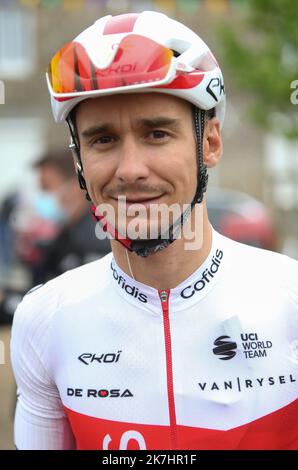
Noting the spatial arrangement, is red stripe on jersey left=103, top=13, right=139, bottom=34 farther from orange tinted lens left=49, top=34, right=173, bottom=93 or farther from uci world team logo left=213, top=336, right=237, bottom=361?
Answer: uci world team logo left=213, top=336, right=237, bottom=361

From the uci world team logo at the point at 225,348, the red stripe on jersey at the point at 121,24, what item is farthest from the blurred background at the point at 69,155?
the uci world team logo at the point at 225,348

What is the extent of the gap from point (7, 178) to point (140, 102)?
26.2m

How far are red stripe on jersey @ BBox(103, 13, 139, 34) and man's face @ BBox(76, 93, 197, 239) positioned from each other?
0.23m

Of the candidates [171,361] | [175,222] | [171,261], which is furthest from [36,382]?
[175,222]

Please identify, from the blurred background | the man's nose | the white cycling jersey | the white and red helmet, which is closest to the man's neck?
the white cycling jersey

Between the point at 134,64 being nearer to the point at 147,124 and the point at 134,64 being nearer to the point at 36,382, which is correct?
the point at 147,124

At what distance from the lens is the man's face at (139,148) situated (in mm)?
2527

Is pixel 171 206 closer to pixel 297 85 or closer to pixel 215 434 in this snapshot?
pixel 215 434

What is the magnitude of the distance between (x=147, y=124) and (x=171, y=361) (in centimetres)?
77

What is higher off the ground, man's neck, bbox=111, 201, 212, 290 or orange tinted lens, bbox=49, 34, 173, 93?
orange tinted lens, bbox=49, 34, 173, 93

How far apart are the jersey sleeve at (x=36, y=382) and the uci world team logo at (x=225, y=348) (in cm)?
57

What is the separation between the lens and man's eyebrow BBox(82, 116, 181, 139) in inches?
99.7

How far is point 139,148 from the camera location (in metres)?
2.53

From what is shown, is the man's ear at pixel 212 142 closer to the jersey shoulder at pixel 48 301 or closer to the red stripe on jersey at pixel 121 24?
the red stripe on jersey at pixel 121 24
